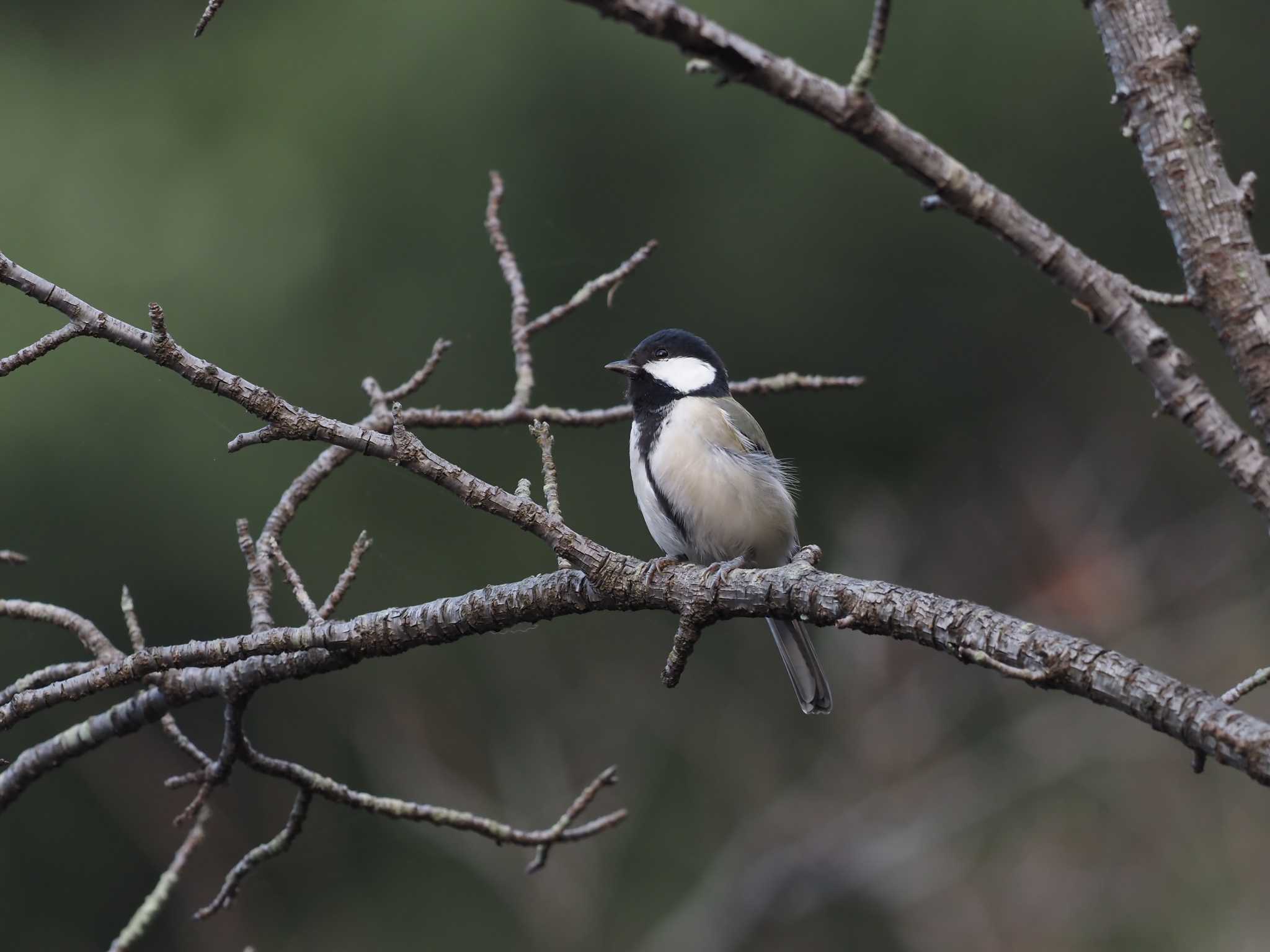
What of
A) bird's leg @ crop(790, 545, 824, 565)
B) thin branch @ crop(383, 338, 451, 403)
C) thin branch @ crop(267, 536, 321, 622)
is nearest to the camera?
bird's leg @ crop(790, 545, 824, 565)

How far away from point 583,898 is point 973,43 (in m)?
7.60

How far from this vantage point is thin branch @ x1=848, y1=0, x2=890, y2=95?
4.87 ft

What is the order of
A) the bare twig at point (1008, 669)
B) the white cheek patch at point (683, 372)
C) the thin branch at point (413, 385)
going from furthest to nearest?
the white cheek patch at point (683, 372), the thin branch at point (413, 385), the bare twig at point (1008, 669)

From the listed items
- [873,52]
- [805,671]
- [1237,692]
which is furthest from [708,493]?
[873,52]

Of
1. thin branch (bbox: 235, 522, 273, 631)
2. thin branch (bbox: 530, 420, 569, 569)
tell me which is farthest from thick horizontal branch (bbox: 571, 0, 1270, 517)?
thin branch (bbox: 235, 522, 273, 631)

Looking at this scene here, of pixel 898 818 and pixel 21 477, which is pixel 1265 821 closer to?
pixel 898 818

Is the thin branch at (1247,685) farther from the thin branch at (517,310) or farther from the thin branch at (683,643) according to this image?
the thin branch at (517,310)

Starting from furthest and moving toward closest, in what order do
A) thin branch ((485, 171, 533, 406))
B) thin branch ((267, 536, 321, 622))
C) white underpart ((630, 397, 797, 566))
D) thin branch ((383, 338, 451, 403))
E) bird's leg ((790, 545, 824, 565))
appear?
white underpart ((630, 397, 797, 566)) → thin branch ((485, 171, 533, 406)) → thin branch ((383, 338, 451, 403)) → thin branch ((267, 536, 321, 622)) → bird's leg ((790, 545, 824, 565))

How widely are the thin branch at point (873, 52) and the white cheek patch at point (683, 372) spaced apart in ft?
9.62

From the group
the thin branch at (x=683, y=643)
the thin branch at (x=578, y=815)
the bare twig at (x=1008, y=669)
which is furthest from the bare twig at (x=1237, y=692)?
the thin branch at (x=578, y=815)

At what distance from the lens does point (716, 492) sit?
3992 millimetres

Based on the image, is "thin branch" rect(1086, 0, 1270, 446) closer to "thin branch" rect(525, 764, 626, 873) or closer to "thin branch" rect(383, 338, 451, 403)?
"thin branch" rect(525, 764, 626, 873)

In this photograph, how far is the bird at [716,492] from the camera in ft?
13.1

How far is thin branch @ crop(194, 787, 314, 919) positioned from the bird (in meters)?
1.58
